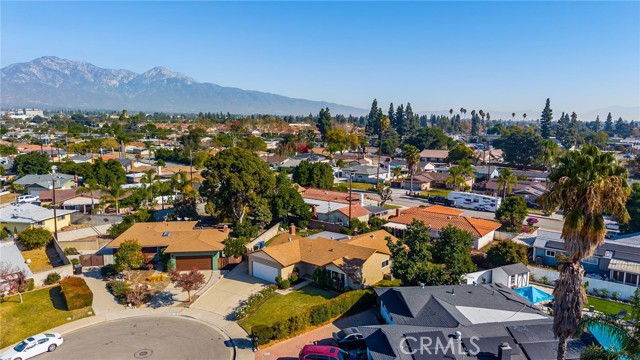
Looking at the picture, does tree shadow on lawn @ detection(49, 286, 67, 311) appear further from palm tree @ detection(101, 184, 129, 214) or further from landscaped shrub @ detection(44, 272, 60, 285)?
palm tree @ detection(101, 184, 129, 214)

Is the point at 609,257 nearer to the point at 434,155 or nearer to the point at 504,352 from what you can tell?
the point at 504,352

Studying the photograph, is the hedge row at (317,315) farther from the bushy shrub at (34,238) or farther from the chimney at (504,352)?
the bushy shrub at (34,238)

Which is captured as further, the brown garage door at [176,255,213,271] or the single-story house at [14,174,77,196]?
the single-story house at [14,174,77,196]

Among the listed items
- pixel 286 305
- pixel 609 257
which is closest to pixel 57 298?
pixel 286 305

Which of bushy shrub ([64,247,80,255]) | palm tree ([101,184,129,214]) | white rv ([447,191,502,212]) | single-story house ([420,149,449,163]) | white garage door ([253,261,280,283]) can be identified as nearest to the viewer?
white garage door ([253,261,280,283])

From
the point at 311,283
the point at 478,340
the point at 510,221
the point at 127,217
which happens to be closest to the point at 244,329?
the point at 311,283

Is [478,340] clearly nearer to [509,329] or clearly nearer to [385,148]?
[509,329]

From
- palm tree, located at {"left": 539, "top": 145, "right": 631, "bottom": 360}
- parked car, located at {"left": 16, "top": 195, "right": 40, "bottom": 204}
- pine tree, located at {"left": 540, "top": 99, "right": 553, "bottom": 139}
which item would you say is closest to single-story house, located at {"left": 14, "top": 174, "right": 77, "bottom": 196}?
parked car, located at {"left": 16, "top": 195, "right": 40, "bottom": 204}
